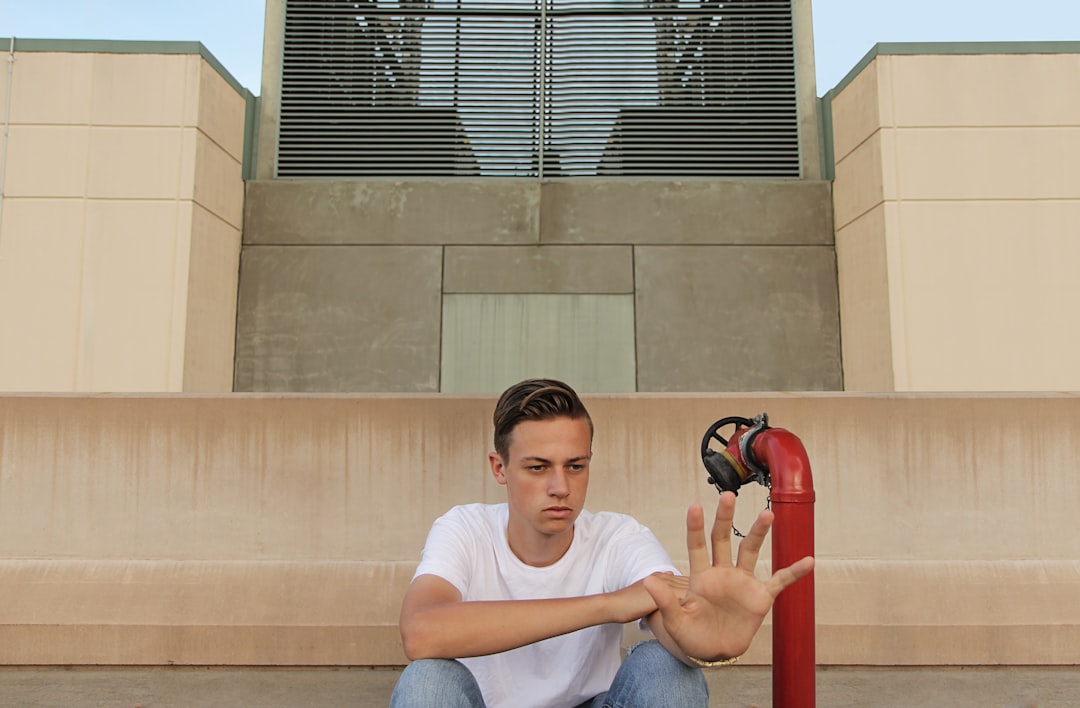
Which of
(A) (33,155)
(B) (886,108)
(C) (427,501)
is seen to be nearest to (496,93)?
(B) (886,108)

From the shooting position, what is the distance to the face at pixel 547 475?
1949 millimetres

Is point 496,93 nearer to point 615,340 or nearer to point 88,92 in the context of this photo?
point 615,340

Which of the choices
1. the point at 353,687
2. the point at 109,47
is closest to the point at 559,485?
the point at 353,687

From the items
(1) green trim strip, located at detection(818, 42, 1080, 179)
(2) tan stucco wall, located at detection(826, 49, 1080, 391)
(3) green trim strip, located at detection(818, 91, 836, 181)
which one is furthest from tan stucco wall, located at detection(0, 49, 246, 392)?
(1) green trim strip, located at detection(818, 42, 1080, 179)

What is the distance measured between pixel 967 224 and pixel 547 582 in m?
9.94

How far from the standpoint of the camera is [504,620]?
172cm

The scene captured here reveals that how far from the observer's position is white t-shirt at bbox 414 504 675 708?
1953 mm

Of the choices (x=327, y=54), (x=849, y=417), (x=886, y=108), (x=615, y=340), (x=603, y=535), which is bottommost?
(x=603, y=535)

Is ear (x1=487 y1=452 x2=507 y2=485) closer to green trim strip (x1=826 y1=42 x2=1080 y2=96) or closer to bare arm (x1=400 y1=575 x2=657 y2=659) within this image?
bare arm (x1=400 y1=575 x2=657 y2=659)

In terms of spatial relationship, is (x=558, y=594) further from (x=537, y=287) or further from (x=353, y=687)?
(x=537, y=287)

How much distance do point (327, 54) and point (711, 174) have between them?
563 centimetres

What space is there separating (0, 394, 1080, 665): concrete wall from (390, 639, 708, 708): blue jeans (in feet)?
4.82

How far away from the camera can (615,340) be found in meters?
10.7

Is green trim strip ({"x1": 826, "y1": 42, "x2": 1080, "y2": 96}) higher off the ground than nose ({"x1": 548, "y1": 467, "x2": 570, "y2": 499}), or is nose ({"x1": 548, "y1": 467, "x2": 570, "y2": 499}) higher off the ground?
green trim strip ({"x1": 826, "y1": 42, "x2": 1080, "y2": 96})
